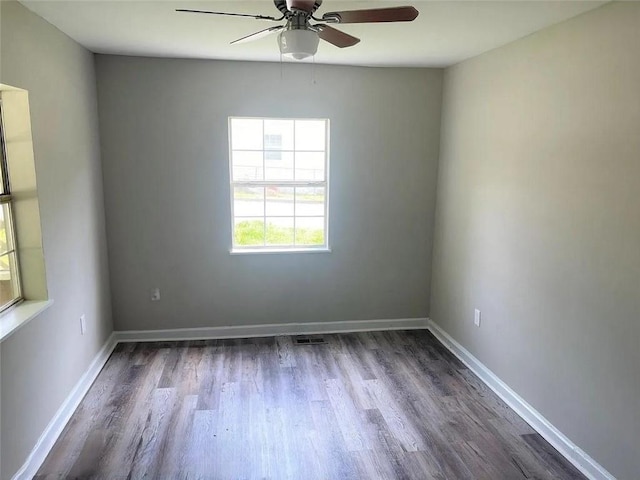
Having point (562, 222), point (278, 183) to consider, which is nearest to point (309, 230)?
point (278, 183)

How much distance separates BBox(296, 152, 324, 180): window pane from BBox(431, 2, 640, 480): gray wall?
1.22m

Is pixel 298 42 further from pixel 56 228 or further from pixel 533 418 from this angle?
pixel 533 418

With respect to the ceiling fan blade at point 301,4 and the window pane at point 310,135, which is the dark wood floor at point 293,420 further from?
the ceiling fan blade at point 301,4

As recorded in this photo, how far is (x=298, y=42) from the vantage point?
2.01 m

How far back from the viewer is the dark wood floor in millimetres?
2404

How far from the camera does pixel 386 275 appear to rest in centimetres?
429

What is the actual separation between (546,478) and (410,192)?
251 centimetres

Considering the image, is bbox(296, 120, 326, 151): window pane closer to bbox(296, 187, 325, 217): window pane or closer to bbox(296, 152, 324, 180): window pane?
bbox(296, 152, 324, 180): window pane

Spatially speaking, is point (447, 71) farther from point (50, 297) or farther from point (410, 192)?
point (50, 297)

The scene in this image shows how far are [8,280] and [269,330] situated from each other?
2219 millimetres

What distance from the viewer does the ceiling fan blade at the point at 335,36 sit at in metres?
2.13

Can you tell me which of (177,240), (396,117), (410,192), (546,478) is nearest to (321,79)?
(396,117)

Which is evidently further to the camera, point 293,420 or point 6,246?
point 293,420

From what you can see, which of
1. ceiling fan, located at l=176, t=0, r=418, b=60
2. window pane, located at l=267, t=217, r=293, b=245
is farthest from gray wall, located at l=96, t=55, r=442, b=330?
ceiling fan, located at l=176, t=0, r=418, b=60
